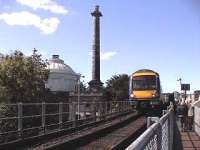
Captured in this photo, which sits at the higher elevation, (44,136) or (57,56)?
(57,56)

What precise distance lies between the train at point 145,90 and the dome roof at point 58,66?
333 feet

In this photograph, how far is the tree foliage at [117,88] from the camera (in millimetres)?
126856

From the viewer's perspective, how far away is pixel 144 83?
1750 inches

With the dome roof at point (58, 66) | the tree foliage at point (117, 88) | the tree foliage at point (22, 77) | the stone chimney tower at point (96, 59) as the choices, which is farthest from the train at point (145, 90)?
the dome roof at point (58, 66)

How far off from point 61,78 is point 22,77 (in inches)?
3526

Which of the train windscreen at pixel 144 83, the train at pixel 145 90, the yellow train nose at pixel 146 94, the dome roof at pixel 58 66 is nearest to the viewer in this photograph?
the train at pixel 145 90

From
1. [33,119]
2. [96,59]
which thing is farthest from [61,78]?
[33,119]

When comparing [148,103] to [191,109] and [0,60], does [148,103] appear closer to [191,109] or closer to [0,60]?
[191,109]

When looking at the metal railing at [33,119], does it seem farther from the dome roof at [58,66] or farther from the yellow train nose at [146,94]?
the dome roof at [58,66]

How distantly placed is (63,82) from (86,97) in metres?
22.0

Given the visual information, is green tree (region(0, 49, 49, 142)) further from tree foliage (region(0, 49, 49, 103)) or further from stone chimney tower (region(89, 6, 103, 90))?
stone chimney tower (region(89, 6, 103, 90))

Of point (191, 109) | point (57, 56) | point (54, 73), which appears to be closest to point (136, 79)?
point (191, 109)

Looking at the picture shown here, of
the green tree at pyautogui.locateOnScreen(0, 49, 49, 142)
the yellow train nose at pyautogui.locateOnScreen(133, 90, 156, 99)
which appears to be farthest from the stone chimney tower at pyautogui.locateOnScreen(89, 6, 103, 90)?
the yellow train nose at pyautogui.locateOnScreen(133, 90, 156, 99)

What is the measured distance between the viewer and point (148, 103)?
43656 mm
